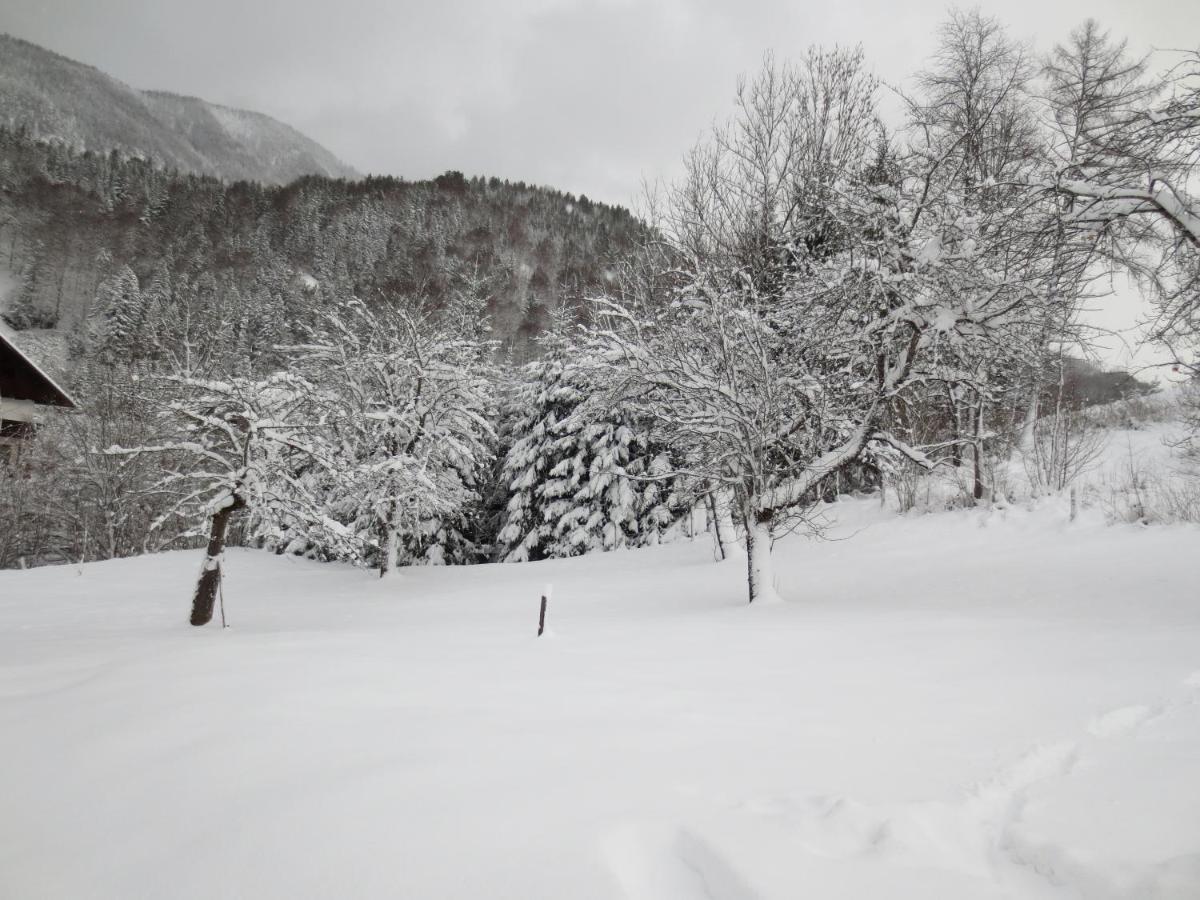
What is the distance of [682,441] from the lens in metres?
10.6

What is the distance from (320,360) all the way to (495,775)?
20.8 m

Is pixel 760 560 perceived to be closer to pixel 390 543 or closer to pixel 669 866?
pixel 669 866

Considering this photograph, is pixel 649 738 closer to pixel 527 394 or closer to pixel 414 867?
pixel 414 867

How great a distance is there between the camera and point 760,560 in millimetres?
8898

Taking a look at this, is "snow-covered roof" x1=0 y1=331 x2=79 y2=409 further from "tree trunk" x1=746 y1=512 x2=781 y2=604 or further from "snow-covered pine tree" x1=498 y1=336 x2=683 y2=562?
"tree trunk" x1=746 y1=512 x2=781 y2=604

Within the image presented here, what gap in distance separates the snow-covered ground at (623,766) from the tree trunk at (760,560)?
2.74 metres

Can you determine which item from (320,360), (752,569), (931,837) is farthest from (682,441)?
(320,360)

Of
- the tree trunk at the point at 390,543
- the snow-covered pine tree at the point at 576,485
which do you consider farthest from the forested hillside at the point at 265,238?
the tree trunk at the point at 390,543

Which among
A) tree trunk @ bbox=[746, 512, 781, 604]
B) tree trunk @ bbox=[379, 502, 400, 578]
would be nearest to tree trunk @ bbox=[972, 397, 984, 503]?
tree trunk @ bbox=[746, 512, 781, 604]

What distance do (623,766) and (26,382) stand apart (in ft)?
64.0

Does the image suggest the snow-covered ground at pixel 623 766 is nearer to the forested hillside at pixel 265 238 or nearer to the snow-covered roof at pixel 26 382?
the snow-covered roof at pixel 26 382

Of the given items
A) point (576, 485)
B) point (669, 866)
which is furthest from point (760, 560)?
point (576, 485)

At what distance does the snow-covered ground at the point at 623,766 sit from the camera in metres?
1.72

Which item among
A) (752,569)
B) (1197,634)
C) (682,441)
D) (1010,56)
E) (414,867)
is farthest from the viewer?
(1010,56)
